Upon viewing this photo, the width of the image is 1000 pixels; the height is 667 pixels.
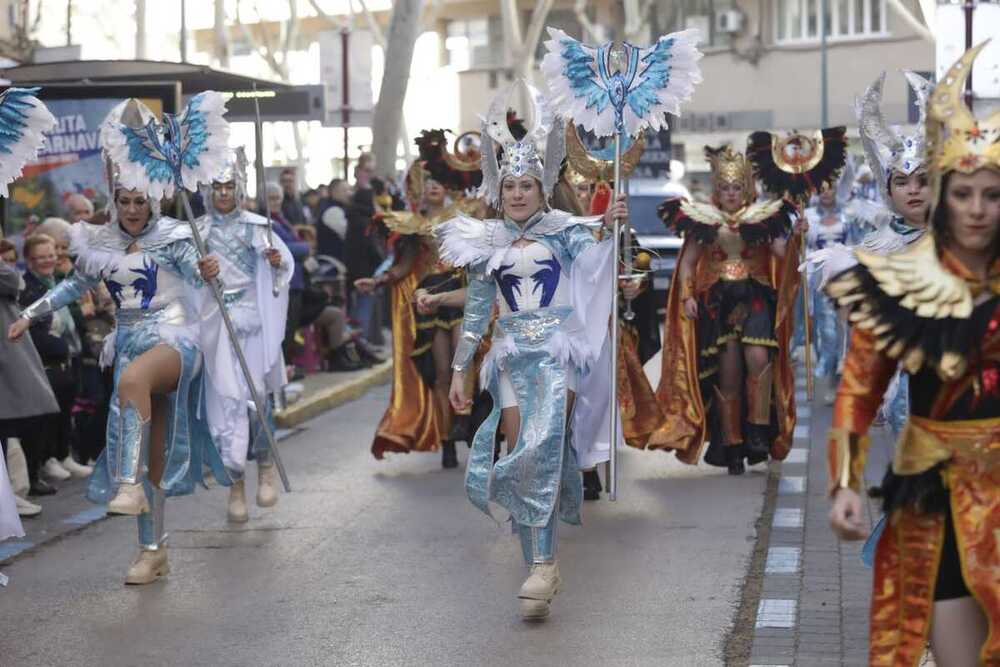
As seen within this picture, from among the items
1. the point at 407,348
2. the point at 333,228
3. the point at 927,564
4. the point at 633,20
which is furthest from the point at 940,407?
the point at 633,20

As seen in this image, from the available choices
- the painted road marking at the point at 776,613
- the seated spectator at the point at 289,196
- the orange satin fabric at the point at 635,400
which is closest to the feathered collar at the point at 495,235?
the painted road marking at the point at 776,613

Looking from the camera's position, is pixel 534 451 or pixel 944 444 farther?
pixel 534 451

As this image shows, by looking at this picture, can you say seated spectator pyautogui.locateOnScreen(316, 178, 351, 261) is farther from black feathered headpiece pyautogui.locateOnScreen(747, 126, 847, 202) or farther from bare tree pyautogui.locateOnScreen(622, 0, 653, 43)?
bare tree pyautogui.locateOnScreen(622, 0, 653, 43)

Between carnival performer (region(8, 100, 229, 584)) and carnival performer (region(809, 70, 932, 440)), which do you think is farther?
carnival performer (region(8, 100, 229, 584))

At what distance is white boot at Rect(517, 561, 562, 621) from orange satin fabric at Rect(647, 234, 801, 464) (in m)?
4.03

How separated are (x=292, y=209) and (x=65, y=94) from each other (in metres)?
5.68

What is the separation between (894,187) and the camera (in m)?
7.49

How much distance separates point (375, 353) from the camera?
64.1 feet

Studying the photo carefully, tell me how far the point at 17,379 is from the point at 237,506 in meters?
1.34

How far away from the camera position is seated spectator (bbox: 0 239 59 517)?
9.80 metres

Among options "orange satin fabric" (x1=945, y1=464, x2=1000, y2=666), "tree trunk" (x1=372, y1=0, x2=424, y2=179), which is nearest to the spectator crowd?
"orange satin fabric" (x1=945, y1=464, x2=1000, y2=666)

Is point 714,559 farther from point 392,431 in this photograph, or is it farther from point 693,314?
point 392,431

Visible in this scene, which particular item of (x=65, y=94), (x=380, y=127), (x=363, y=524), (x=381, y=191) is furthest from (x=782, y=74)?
(x=363, y=524)

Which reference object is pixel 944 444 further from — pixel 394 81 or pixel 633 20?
pixel 633 20
